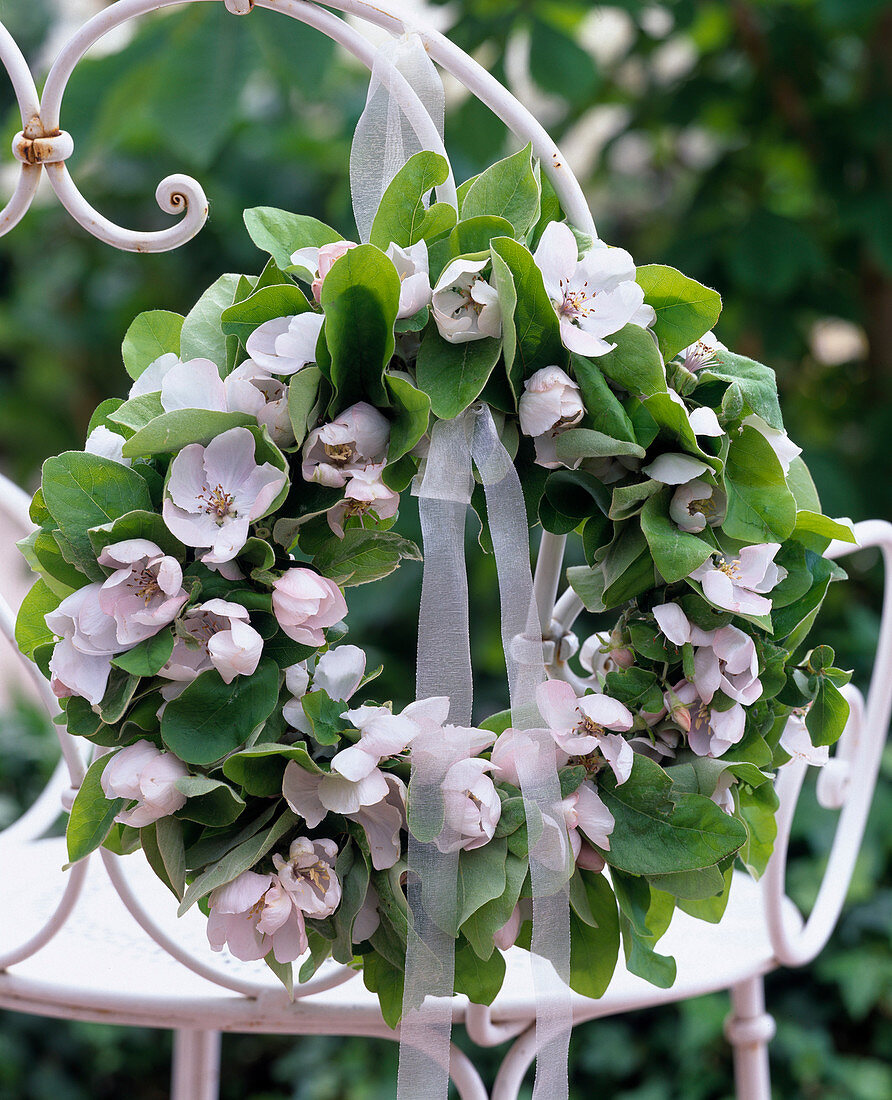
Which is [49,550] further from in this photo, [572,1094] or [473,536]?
[572,1094]

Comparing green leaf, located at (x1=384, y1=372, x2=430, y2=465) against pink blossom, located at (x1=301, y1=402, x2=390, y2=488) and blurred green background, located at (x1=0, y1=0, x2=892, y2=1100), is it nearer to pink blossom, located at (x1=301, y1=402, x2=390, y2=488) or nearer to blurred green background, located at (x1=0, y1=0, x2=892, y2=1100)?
pink blossom, located at (x1=301, y1=402, x2=390, y2=488)

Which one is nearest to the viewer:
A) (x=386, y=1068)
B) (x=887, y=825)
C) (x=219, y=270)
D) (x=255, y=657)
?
(x=255, y=657)

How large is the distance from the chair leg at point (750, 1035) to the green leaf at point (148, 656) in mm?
579

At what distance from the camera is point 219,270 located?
2145mm

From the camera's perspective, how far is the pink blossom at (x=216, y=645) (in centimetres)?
43

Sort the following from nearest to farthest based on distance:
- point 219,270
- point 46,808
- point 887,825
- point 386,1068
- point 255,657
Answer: point 255,657, point 46,808, point 887,825, point 386,1068, point 219,270

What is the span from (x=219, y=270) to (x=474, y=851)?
1.83 meters

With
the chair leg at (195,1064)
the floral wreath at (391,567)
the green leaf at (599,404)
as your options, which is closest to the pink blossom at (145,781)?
the floral wreath at (391,567)

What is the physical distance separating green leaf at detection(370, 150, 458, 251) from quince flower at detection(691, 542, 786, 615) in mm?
183

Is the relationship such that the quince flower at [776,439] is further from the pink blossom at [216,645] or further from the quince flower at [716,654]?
the pink blossom at [216,645]

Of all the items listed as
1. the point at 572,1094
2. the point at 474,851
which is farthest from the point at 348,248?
the point at 572,1094

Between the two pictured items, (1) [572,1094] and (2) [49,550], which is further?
(1) [572,1094]

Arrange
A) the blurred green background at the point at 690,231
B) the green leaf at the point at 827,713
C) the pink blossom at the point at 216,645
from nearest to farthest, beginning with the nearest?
the pink blossom at the point at 216,645
the green leaf at the point at 827,713
the blurred green background at the point at 690,231

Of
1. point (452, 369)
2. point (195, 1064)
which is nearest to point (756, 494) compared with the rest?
point (452, 369)
